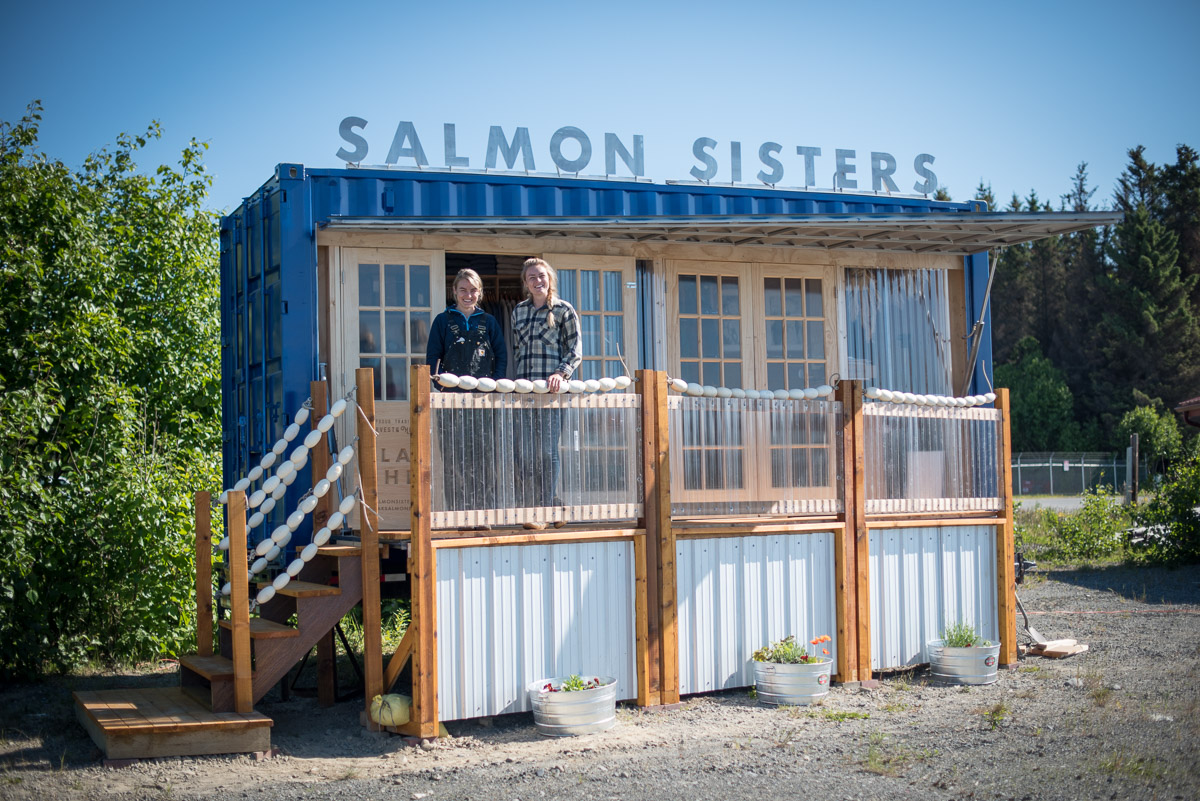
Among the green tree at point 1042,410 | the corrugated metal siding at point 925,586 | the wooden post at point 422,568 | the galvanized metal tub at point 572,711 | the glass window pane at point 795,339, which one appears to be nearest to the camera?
the wooden post at point 422,568

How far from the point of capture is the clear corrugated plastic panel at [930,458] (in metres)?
8.00

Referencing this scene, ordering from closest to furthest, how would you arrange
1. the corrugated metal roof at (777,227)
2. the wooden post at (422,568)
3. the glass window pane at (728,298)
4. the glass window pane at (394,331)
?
1. the wooden post at (422,568)
2. the corrugated metal roof at (777,227)
3. the glass window pane at (394,331)
4. the glass window pane at (728,298)

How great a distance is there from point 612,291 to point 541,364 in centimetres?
175

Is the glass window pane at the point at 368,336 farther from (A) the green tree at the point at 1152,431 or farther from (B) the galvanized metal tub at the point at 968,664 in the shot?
(A) the green tree at the point at 1152,431

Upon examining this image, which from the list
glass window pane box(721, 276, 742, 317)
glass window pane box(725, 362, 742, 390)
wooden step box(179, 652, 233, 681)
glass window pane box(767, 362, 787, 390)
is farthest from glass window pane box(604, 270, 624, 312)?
wooden step box(179, 652, 233, 681)

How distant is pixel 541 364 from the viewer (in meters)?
7.15

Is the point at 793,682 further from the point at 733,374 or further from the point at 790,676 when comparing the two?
the point at 733,374

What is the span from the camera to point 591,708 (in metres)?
6.44

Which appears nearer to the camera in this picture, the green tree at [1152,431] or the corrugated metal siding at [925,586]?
the corrugated metal siding at [925,586]

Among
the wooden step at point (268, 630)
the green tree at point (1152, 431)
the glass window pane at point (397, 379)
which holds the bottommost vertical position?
the wooden step at point (268, 630)

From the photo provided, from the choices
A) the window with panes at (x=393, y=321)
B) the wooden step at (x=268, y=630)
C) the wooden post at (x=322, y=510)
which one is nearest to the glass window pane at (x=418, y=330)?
the window with panes at (x=393, y=321)

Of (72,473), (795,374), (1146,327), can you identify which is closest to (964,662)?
(795,374)

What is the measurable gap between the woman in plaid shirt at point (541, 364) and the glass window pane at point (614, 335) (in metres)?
1.45

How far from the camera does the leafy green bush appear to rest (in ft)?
48.9
